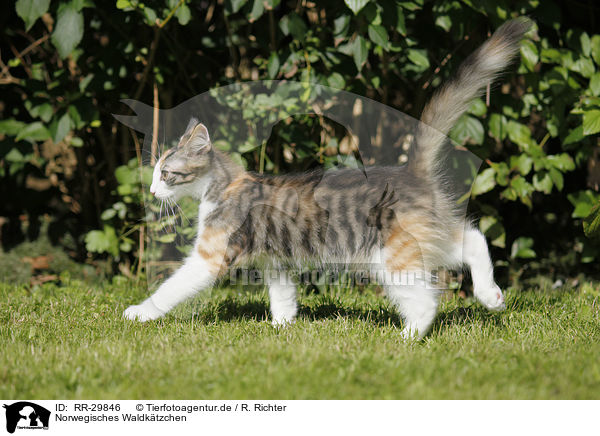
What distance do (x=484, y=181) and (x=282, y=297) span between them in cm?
173

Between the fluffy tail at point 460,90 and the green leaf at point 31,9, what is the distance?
2.25m

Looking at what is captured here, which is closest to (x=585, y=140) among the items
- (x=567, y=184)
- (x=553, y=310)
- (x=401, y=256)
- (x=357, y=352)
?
(x=567, y=184)

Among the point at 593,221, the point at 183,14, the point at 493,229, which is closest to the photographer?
the point at 593,221

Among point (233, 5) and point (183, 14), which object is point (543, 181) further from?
point (183, 14)

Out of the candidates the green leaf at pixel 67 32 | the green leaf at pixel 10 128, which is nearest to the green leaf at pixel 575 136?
the green leaf at pixel 67 32

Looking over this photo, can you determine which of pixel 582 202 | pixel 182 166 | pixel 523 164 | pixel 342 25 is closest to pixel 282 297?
pixel 182 166

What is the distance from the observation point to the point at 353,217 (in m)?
3.16

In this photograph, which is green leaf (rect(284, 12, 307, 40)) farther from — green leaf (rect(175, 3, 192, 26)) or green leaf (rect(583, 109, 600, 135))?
green leaf (rect(583, 109, 600, 135))

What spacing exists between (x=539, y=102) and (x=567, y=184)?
1169 mm

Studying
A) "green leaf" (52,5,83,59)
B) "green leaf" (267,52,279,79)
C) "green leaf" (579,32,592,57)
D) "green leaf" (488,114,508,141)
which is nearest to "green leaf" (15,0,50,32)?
"green leaf" (52,5,83,59)

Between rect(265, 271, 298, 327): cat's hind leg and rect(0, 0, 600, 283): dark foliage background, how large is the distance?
1152mm

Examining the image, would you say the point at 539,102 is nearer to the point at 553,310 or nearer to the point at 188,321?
the point at 553,310

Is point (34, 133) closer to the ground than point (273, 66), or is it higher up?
closer to the ground
